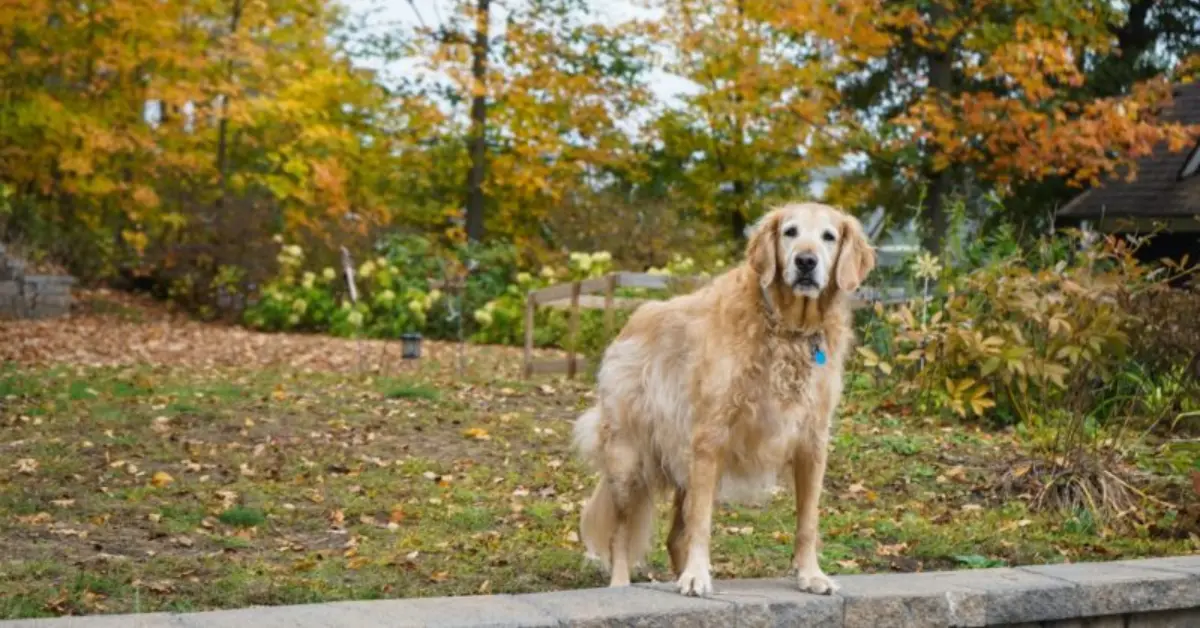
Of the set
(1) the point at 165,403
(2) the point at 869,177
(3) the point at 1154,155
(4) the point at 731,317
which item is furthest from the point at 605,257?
(4) the point at 731,317

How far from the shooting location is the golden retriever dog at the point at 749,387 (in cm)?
465

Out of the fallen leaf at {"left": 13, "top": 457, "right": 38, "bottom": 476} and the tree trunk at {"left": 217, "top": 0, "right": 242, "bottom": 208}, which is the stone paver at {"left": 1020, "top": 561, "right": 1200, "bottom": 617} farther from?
the tree trunk at {"left": 217, "top": 0, "right": 242, "bottom": 208}

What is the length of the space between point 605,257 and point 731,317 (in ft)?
45.2

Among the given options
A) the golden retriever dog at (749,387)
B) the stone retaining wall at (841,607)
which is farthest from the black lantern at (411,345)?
the stone retaining wall at (841,607)

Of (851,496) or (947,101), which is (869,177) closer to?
(947,101)

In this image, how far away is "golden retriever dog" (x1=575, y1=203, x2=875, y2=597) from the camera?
4.65 meters

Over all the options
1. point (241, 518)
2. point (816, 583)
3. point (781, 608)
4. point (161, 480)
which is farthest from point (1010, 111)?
point (781, 608)

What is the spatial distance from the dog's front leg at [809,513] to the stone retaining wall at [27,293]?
642 inches

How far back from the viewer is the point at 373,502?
6836 millimetres

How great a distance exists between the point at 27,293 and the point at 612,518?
1608 centimetres

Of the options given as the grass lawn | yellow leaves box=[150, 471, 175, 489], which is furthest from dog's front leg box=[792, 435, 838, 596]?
yellow leaves box=[150, 471, 175, 489]

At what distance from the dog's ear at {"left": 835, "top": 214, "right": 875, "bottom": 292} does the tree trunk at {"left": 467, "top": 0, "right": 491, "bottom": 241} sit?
57.8 feet

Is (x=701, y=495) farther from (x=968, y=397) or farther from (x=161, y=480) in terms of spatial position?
(x=968, y=397)

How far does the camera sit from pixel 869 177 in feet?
74.2
